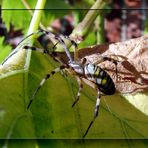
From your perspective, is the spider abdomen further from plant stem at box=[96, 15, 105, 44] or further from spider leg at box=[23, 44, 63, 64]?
plant stem at box=[96, 15, 105, 44]

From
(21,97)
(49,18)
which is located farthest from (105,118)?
(49,18)

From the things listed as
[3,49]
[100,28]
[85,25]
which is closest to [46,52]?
[85,25]

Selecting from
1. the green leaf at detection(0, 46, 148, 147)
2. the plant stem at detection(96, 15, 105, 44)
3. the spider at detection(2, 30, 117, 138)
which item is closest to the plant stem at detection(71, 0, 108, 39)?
the spider at detection(2, 30, 117, 138)

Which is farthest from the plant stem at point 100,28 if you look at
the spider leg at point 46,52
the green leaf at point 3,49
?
the spider leg at point 46,52

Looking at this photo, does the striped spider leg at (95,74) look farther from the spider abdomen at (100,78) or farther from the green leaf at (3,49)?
the green leaf at (3,49)

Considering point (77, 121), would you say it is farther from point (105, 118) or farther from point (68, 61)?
point (68, 61)

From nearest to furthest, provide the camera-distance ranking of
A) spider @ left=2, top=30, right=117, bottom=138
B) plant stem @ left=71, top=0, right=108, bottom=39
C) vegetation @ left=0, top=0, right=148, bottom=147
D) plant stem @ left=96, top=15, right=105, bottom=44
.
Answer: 1. vegetation @ left=0, top=0, right=148, bottom=147
2. spider @ left=2, top=30, right=117, bottom=138
3. plant stem @ left=71, top=0, right=108, bottom=39
4. plant stem @ left=96, top=15, right=105, bottom=44

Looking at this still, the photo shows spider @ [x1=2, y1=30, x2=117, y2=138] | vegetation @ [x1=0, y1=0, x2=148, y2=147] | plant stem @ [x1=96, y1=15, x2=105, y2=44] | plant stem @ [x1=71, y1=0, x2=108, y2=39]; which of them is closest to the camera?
vegetation @ [x1=0, y1=0, x2=148, y2=147]

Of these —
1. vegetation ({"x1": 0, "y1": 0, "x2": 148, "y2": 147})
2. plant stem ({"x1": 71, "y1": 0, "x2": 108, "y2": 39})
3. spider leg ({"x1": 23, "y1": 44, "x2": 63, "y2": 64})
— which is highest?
plant stem ({"x1": 71, "y1": 0, "x2": 108, "y2": 39})

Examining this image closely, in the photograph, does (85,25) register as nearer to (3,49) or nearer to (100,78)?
(100,78)
